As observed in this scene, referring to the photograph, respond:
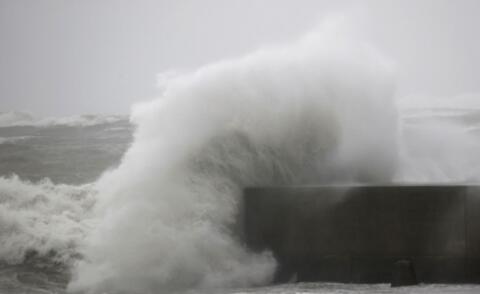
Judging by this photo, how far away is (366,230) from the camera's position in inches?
364

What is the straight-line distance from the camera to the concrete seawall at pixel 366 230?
29.4ft

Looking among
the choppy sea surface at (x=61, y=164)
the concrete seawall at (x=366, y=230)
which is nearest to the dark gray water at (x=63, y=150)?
the choppy sea surface at (x=61, y=164)

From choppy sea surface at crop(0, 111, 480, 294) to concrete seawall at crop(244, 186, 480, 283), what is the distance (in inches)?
10.2

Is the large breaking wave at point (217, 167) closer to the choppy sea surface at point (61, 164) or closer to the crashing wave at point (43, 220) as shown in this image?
the crashing wave at point (43, 220)

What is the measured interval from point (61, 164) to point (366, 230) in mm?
10068

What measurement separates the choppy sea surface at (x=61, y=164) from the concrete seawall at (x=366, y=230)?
0.85 ft

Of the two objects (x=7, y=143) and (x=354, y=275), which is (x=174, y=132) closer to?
(x=354, y=275)

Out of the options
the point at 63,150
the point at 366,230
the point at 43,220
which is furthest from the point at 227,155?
the point at 63,150

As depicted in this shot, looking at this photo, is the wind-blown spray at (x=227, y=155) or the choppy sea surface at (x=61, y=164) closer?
the choppy sea surface at (x=61, y=164)

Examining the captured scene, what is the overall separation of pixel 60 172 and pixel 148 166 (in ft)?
21.5

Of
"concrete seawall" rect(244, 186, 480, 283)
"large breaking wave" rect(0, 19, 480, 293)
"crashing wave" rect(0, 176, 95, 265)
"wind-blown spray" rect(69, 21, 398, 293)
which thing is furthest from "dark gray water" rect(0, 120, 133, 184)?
"concrete seawall" rect(244, 186, 480, 283)

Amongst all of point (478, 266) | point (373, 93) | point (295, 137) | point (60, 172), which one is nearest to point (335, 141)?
point (295, 137)

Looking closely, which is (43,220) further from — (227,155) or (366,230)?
(366,230)

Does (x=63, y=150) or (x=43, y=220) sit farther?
(x=63, y=150)
